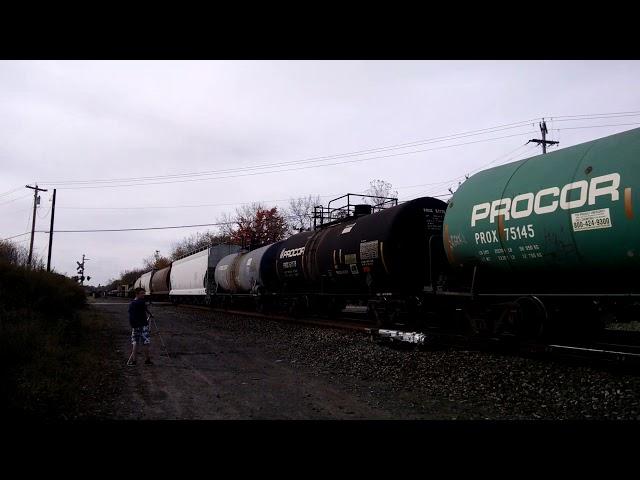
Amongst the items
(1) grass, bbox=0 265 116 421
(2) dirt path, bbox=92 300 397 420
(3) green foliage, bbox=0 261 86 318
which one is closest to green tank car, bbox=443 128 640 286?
(2) dirt path, bbox=92 300 397 420

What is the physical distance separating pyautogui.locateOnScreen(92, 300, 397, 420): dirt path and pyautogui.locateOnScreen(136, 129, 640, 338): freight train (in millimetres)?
4122

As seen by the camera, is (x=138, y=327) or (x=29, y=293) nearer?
(x=138, y=327)

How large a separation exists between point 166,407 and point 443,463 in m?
4.66

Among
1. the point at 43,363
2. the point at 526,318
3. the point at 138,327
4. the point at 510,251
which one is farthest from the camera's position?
the point at 138,327

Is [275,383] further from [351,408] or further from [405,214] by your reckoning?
[405,214]

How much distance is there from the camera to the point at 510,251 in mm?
8953

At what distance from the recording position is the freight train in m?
7.27

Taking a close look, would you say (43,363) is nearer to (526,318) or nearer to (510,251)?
(510,251)

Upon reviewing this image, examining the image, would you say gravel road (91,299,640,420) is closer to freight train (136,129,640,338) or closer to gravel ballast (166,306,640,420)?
gravel ballast (166,306,640,420)

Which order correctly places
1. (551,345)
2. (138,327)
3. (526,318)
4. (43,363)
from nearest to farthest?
(43,363) < (551,345) < (526,318) < (138,327)

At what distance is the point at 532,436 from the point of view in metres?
3.81

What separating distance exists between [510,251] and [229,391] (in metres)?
5.77

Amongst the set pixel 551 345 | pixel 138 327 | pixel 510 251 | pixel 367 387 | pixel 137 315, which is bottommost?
pixel 367 387

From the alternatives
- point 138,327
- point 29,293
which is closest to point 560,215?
point 138,327
